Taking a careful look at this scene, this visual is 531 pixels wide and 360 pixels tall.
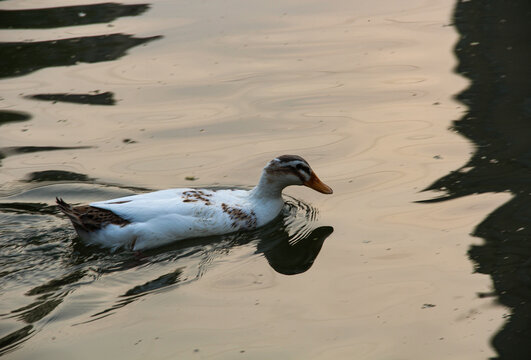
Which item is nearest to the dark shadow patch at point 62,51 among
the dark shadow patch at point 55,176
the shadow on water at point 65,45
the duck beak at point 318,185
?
the shadow on water at point 65,45

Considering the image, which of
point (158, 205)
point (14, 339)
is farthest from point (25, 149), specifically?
point (14, 339)

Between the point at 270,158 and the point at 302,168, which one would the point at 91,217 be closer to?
the point at 302,168

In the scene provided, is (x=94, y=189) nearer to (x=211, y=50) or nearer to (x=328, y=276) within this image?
(x=328, y=276)

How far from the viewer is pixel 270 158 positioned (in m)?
9.30

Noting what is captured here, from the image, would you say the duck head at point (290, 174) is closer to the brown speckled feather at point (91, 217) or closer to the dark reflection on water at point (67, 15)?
the brown speckled feather at point (91, 217)

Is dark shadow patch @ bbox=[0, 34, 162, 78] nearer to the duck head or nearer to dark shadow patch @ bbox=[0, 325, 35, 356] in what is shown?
the duck head

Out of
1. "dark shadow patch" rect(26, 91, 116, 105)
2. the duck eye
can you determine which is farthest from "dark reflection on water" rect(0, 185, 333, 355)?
"dark shadow patch" rect(26, 91, 116, 105)

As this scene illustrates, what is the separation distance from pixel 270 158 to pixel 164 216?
2047mm

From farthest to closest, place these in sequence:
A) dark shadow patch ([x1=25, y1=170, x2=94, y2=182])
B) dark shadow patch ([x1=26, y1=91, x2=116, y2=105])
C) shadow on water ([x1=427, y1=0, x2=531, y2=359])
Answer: dark shadow patch ([x1=26, y1=91, x2=116, y2=105]) → dark shadow patch ([x1=25, y1=170, x2=94, y2=182]) → shadow on water ([x1=427, y1=0, x2=531, y2=359])

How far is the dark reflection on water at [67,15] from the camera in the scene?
13.2 m

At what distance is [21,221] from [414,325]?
3.94m

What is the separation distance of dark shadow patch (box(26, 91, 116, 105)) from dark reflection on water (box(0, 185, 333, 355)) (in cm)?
255

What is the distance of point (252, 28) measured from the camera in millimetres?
12680

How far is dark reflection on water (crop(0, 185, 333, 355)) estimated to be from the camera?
657cm
